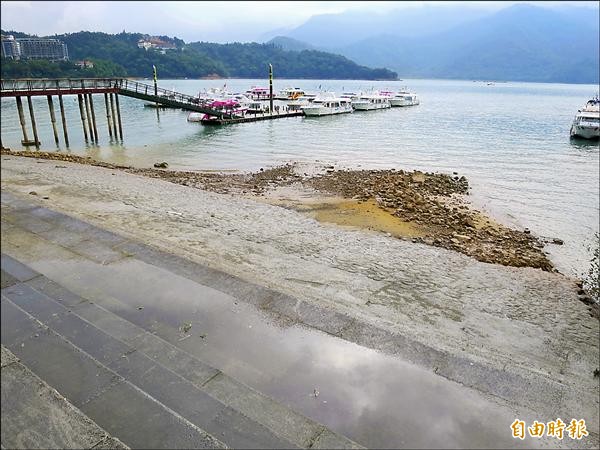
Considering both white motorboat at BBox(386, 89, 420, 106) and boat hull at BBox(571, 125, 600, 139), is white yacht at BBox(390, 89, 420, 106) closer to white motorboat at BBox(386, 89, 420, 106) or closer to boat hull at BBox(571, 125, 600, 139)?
white motorboat at BBox(386, 89, 420, 106)

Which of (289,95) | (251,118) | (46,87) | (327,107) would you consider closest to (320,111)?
(327,107)

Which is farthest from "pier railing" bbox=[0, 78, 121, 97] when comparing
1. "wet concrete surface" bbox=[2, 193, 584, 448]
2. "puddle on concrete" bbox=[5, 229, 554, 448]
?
"puddle on concrete" bbox=[5, 229, 554, 448]

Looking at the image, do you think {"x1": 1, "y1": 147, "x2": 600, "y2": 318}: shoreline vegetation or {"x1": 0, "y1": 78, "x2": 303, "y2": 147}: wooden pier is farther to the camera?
{"x1": 0, "y1": 78, "x2": 303, "y2": 147}: wooden pier

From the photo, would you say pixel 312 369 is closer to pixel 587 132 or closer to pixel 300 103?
pixel 587 132

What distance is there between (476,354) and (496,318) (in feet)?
6.92

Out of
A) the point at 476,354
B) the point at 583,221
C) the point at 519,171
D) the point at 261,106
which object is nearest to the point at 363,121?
the point at 261,106

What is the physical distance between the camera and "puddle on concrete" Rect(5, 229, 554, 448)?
12.3ft

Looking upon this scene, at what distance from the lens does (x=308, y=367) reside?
176 inches

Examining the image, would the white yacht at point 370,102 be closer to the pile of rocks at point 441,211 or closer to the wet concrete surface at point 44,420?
the pile of rocks at point 441,211

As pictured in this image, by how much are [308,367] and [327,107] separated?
58.6 metres

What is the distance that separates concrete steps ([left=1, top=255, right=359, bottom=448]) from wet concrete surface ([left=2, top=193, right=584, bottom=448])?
0.67 ft

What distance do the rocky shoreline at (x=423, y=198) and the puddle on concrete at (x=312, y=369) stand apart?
7489 millimetres

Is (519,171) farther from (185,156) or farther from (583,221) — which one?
(185,156)

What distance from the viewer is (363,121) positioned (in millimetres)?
55562
